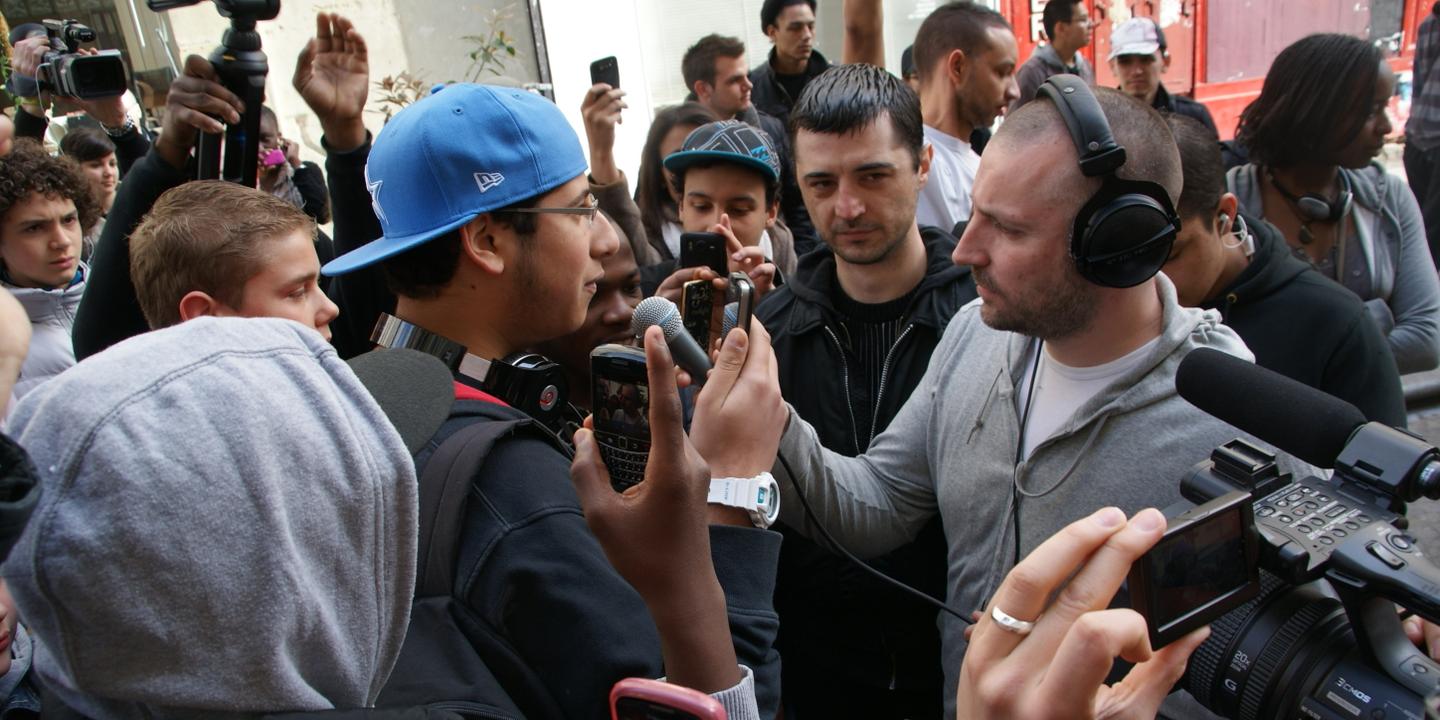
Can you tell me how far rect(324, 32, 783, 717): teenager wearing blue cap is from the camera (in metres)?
1.21

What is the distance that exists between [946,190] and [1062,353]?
2.19 m

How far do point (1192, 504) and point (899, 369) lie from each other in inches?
50.0

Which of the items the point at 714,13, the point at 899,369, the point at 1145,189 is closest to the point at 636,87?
the point at 714,13

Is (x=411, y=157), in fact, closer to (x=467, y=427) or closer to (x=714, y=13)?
(x=467, y=427)

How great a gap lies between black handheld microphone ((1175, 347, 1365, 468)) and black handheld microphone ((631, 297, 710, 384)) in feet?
2.51

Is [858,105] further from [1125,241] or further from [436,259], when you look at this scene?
[436,259]

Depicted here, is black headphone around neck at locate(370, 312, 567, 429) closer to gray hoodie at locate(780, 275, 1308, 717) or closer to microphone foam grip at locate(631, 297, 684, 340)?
microphone foam grip at locate(631, 297, 684, 340)

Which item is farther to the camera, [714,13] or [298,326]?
[714,13]

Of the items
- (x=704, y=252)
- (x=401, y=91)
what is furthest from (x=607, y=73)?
(x=401, y=91)

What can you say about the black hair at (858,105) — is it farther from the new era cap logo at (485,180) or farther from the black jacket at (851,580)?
the new era cap logo at (485,180)

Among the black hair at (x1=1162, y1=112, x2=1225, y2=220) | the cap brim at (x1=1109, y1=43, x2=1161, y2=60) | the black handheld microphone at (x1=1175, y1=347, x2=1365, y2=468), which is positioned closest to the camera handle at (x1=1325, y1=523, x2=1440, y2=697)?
the black handheld microphone at (x1=1175, y1=347, x2=1365, y2=468)

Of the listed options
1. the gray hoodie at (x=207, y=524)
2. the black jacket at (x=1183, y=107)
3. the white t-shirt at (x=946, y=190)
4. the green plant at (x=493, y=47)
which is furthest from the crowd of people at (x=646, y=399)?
the green plant at (x=493, y=47)

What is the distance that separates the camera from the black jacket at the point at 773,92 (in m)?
5.86

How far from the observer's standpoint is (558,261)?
1770mm
